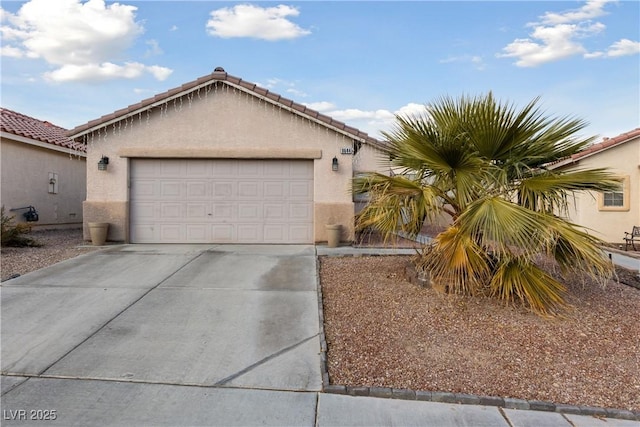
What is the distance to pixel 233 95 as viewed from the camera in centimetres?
1035

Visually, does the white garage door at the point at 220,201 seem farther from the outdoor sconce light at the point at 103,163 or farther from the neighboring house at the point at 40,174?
the neighboring house at the point at 40,174

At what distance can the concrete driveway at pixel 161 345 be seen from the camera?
3.24 metres

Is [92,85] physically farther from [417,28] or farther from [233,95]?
[417,28]

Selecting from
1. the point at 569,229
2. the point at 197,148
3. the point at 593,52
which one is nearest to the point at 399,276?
the point at 569,229

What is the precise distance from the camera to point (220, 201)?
10.6 meters

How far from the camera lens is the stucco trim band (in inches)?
404

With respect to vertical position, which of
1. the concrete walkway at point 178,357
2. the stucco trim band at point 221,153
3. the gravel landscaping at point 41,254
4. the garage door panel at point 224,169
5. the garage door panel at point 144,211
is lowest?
the concrete walkway at point 178,357

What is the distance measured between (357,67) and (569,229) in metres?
9.42

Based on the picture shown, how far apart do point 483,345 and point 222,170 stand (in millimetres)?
8173

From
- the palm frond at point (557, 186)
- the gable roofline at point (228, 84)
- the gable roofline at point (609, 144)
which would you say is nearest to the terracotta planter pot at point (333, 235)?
the gable roofline at point (228, 84)

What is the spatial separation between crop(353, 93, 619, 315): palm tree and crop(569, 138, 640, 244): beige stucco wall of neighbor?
8.53 meters

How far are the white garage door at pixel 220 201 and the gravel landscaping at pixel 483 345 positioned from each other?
15.5 ft

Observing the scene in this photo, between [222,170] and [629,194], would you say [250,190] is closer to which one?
[222,170]

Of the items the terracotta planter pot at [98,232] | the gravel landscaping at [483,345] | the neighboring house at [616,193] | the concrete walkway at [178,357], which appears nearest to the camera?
the concrete walkway at [178,357]
